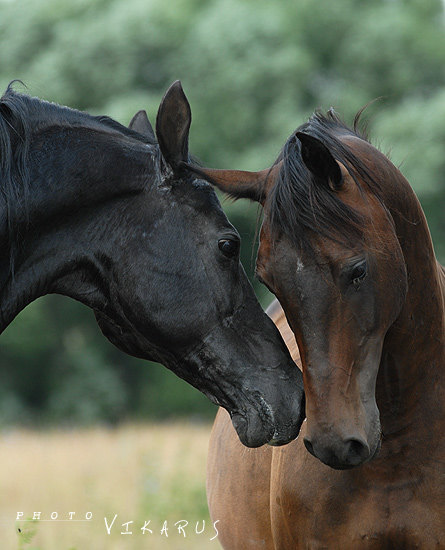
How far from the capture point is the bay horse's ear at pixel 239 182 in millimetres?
3166

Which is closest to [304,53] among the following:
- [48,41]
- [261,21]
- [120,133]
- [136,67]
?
[261,21]

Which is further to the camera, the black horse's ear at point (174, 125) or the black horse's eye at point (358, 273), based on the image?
the black horse's ear at point (174, 125)

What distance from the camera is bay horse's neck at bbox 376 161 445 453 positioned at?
9.95 feet

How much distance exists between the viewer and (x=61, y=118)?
3143mm

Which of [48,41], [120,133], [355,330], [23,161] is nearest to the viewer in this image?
[355,330]

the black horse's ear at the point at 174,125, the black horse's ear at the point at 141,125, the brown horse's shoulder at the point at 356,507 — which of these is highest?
Result: the black horse's ear at the point at 141,125

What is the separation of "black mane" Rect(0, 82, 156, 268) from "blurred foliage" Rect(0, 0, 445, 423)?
1334 cm

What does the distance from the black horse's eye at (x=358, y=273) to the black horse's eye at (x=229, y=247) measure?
0.53 m

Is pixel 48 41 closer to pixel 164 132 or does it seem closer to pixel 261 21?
pixel 261 21

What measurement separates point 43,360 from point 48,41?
7988 mm

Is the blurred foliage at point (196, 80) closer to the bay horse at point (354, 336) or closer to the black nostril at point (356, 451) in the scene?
the bay horse at point (354, 336)

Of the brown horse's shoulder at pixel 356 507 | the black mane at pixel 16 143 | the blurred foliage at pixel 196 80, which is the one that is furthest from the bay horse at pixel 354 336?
the blurred foliage at pixel 196 80

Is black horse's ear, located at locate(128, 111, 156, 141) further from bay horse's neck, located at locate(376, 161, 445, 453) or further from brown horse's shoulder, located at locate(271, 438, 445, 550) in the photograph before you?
brown horse's shoulder, located at locate(271, 438, 445, 550)

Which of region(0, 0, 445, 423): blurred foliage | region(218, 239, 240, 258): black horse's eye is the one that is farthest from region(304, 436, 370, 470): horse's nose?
region(0, 0, 445, 423): blurred foliage
